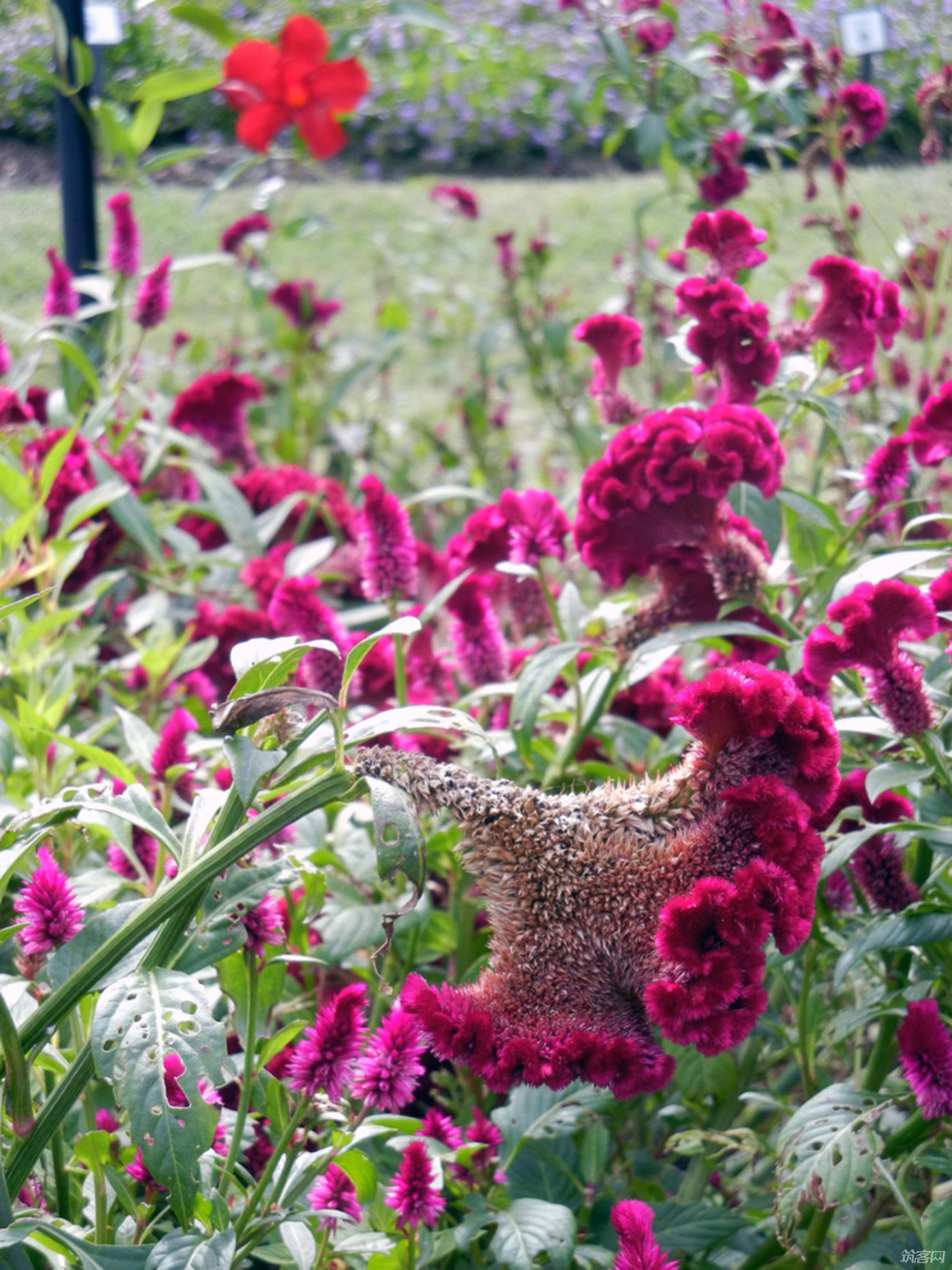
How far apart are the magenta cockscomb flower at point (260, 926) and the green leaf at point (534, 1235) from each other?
0.89 feet

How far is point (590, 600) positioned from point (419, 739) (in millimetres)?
1172

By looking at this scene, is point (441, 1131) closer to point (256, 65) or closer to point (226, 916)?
point (226, 916)

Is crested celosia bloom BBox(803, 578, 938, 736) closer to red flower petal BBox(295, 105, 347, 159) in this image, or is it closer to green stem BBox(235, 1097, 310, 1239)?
green stem BBox(235, 1097, 310, 1239)

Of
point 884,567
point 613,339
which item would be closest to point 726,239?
point 613,339

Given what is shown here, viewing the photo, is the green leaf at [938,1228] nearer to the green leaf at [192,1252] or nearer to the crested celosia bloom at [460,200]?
the green leaf at [192,1252]

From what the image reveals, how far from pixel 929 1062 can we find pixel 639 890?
0.28m

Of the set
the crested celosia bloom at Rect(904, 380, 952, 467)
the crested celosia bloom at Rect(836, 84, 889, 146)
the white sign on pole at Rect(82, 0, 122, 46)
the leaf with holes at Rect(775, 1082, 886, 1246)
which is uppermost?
the white sign on pole at Rect(82, 0, 122, 46)

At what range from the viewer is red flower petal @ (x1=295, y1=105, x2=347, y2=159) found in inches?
91.6

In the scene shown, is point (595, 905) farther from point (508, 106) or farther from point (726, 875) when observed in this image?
point (508, 106)

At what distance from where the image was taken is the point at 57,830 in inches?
41.5

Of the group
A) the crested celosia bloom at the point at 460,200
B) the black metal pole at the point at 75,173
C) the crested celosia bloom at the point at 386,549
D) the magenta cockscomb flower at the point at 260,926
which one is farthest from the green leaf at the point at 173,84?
the magenta cockscomb flower at the point at 260,926

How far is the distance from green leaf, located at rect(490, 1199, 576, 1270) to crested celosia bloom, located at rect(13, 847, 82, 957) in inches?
14.4

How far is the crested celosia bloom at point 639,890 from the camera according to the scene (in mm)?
656

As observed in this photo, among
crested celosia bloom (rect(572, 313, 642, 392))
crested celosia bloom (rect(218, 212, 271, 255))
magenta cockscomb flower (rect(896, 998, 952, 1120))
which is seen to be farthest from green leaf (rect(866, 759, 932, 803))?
crested celosia bloom (rect(218, 212, 271, 255))
